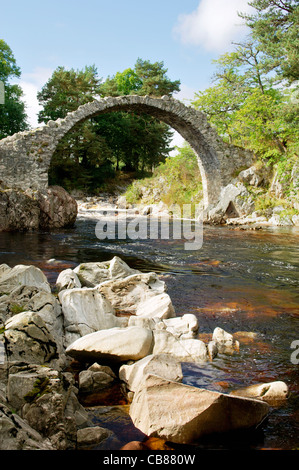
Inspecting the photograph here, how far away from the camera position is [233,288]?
4.64m

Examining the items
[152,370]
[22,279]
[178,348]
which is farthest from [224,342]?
[22,279]

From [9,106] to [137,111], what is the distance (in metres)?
10.5

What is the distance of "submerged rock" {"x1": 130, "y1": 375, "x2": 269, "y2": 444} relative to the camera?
1659mm

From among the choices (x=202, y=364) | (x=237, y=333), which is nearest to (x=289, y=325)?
(x=237, y=333)

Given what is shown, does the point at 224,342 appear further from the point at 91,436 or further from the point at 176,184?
the point at 176,184

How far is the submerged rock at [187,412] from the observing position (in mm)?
1659

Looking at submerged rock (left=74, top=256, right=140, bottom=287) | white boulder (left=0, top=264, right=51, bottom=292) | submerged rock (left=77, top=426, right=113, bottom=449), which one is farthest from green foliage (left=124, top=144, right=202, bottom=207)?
submerged rock (left=77, top=426, right=113, bottom=449)

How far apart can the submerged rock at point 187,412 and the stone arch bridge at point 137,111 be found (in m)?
12.6

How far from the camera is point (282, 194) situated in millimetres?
14500

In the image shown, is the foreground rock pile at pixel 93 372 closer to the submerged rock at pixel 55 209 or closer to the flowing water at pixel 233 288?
the flowing water at pixel 233 288

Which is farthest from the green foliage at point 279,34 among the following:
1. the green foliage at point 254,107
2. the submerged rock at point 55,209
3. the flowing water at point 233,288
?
the submerged rock at point 55,209

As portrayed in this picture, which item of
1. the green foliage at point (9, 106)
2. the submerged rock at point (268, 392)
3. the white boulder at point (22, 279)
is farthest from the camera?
the green foliage at point (9, 106)

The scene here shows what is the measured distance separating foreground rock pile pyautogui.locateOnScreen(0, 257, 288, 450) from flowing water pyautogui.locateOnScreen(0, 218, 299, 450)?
0.40 ft

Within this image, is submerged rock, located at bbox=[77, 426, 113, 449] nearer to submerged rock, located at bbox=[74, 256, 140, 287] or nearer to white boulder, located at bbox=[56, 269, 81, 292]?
white boulder, located at bbox=[56, 269, 81, 292]
